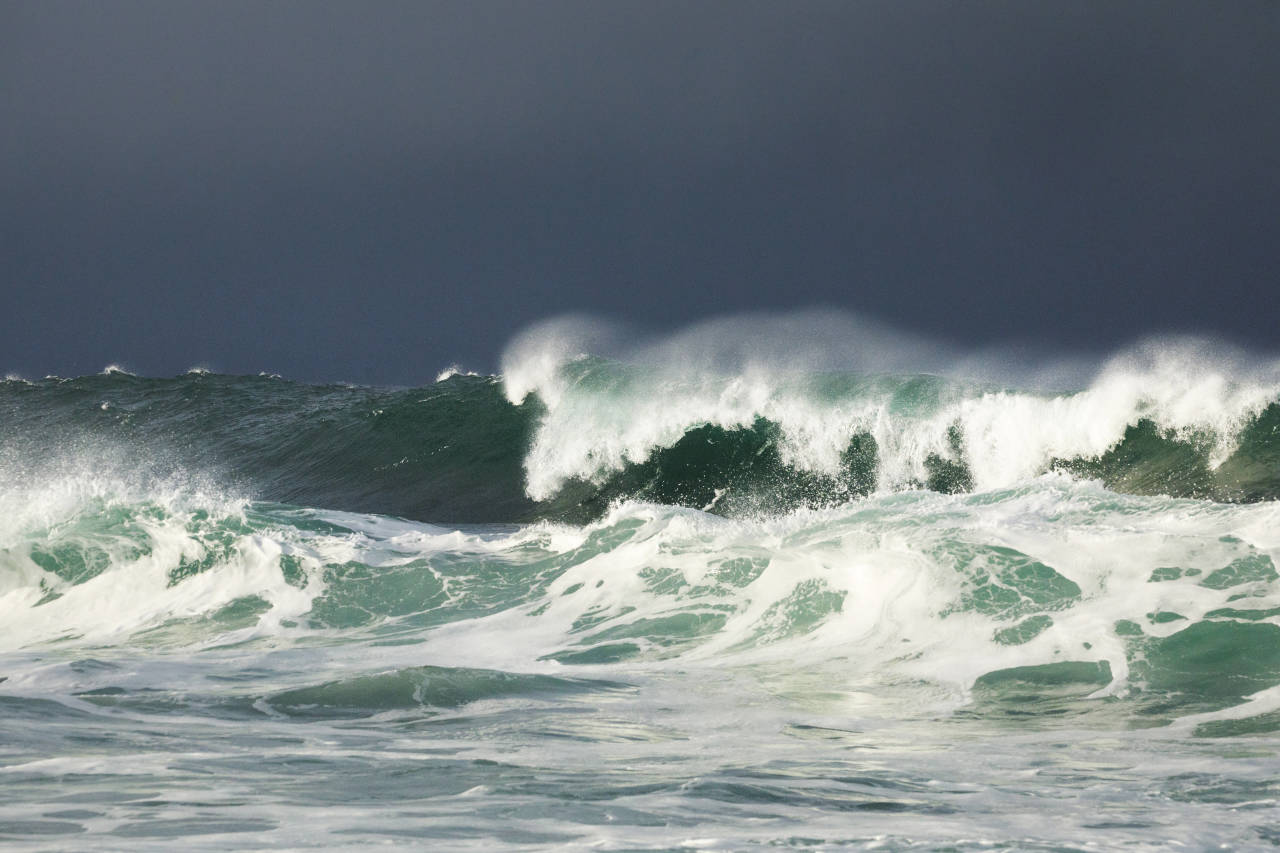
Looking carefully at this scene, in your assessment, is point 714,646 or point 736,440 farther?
point 736,440

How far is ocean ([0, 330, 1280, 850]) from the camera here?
3.62m

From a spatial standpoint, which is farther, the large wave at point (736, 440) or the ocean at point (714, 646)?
the large wave at point (736, 440)

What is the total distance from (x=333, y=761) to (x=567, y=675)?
7.95ft

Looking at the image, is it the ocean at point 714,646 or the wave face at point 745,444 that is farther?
the wave face at point 745,444

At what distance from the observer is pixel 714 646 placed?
7578 mm

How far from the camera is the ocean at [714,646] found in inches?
142

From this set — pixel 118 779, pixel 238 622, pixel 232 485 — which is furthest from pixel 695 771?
pixel 232 485

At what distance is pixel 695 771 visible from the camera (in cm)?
420

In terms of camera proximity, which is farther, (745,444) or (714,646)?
(745,444)

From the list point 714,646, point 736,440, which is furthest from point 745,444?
point 714,646

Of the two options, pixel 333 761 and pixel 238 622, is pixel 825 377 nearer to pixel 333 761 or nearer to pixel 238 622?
pixel 238 622

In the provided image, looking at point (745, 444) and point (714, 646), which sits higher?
point (745, 444)

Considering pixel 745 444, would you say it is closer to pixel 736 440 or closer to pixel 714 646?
pixel 736 440

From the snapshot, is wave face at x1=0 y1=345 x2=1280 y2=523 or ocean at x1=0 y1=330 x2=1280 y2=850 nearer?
ocean at x1=0 y1=330 x2=1280 y2=850
